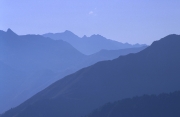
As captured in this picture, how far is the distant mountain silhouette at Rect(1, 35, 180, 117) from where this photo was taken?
197 feet

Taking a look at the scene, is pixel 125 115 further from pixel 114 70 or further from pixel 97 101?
pixel 114 70

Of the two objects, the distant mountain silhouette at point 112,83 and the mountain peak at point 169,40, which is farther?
the mountain peak at point 169,40

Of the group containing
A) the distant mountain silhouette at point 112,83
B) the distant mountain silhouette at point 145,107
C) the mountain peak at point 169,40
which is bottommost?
the distant mountain silhouette at point 145,107

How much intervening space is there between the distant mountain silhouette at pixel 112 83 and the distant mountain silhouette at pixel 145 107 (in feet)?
37.9

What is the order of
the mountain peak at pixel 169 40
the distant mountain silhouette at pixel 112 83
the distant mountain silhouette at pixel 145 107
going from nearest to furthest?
the distant mountain silhouette at pixel 145 107 < the distant mountain silhouette at pixel 112 83 < the mountain peak at pixel 169 40

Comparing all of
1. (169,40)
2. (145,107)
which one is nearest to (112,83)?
(169,40)

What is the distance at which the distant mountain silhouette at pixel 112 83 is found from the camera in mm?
60031

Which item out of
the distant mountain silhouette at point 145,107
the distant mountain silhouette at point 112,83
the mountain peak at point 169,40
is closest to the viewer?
the distant mountain silhouette at point 145,107

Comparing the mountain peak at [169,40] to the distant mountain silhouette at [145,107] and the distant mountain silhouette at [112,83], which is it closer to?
the distant mountain silhouette at [112,83]

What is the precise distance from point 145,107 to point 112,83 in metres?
24.0

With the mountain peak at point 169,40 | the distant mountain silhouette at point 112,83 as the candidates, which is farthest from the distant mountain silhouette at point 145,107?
the mountain peak at point 169,40

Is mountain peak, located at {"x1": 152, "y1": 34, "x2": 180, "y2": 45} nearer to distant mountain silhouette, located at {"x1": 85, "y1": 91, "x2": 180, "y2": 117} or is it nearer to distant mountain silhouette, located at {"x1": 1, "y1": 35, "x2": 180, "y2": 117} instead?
distant mountain silhouette, located at {"x1": 1, "y1": 35, "x2": 180, "y2": 117}

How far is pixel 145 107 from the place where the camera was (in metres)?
43.5

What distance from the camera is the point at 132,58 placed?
74688 millimetres
